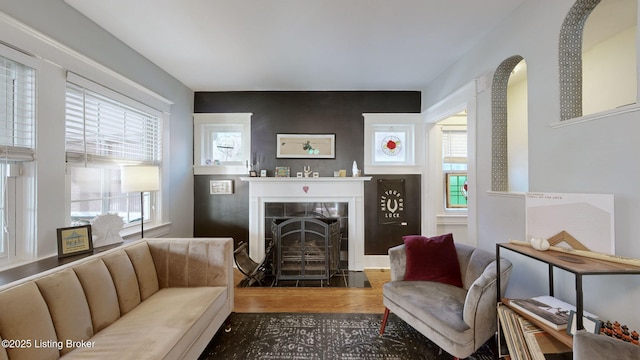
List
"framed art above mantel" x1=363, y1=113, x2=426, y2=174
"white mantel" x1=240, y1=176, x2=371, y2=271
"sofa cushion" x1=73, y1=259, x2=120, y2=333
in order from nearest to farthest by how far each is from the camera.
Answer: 1. "sofa cushion" x1=73, y1=259, x2=120, y2=333
2. "white mantel" x1=240, y1=176, x2=371, y2=271
3. "framed art above mantel" x1=363, y1=113, x2=426, y2=174

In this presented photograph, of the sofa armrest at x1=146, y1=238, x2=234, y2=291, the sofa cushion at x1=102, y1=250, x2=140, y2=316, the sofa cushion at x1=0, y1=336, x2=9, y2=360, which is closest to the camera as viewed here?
the sofa cushion at x1=0, y1=336, x2=9, y2=360

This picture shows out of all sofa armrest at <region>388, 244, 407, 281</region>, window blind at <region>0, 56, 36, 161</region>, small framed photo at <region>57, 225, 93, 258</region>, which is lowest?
sofa armrest at <region>388, 244, 407, 281</region>

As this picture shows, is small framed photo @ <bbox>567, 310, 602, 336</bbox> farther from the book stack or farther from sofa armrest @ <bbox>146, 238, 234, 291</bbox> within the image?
sofa armrest @ <bbox>146, 238, 234, 291</bbox>

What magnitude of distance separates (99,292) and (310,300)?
→ 1.82 m

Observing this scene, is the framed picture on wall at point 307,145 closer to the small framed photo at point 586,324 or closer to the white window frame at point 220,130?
the white window frame at point 220,130

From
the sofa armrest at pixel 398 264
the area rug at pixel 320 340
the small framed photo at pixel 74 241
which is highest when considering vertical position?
the small framed photo at pixel 74 241

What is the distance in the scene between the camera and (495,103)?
2.14 metres

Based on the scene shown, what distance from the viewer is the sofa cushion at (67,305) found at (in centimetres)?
126

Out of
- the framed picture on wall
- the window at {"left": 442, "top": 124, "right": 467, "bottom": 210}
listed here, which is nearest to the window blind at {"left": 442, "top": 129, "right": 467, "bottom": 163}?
the window at {"left": 442, "top": 124, "right": 467, "bottom": 210}

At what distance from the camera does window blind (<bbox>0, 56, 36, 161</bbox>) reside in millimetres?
1513

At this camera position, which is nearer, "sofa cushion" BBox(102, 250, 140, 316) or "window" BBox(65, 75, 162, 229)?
"sofa cushion" BBox(102, 250, 140, 316)

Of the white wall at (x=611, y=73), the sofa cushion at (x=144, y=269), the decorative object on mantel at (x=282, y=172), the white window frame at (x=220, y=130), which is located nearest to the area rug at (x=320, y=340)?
the sofa cushion at (x=144, y=269)

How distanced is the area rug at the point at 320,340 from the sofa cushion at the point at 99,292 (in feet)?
2.33

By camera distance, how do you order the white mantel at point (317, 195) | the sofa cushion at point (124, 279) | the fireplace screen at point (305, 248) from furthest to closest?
the white mantel at point (317, 195) < the fireplace screen at point (305, 248) < the sofa cushion at point (124, 279)
